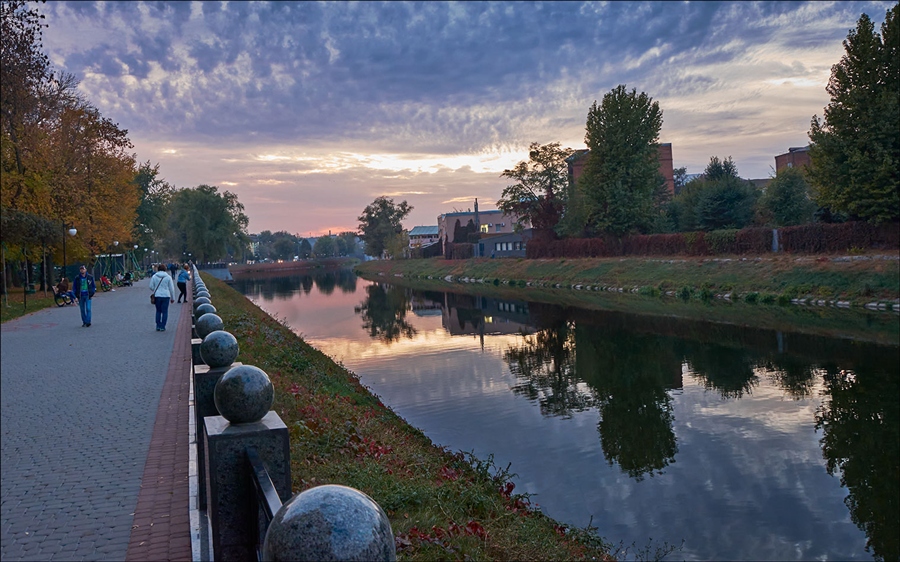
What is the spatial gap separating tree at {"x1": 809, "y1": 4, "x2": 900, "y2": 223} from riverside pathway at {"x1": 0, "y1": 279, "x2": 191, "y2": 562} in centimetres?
3133

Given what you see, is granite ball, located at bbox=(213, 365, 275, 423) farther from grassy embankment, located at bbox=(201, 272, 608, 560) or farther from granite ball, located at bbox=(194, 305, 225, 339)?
Answer: granite ball, located at bbox=(194, 305, 225, 339)

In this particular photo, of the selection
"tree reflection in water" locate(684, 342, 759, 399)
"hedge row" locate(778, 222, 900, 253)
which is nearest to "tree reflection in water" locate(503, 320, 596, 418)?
"tree reflection in water" locate(684, 342, 759, 399)

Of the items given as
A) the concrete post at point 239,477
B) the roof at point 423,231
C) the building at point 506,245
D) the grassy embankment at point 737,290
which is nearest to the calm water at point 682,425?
the grassy embankment at point 737,290

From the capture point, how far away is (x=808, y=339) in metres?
20.8

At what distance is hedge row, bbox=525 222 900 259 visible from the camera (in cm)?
3197

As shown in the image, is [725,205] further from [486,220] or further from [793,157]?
[486,220]

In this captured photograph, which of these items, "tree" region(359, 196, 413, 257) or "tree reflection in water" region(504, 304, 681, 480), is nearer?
"tree reflection in water" region(504, 304, 681, 480)

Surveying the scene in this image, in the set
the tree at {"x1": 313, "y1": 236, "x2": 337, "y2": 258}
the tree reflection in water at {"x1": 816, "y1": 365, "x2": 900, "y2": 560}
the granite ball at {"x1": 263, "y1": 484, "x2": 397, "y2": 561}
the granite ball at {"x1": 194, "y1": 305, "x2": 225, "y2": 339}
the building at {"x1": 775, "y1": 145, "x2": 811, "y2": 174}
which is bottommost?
the tree reflection in water at {"x1": 816, "y1": 365, "x2": 900, "y2": 560}

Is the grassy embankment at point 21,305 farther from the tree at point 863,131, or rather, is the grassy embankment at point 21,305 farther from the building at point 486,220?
the building at point 486,220

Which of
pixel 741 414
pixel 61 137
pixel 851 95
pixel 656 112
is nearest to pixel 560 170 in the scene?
pixel 656 112

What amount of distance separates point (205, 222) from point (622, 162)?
53.8 metres

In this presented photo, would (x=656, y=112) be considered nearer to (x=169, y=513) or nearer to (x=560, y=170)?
(x=560, y=170)

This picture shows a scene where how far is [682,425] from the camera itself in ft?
39.8

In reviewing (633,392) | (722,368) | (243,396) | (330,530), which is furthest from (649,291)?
(330,530)
